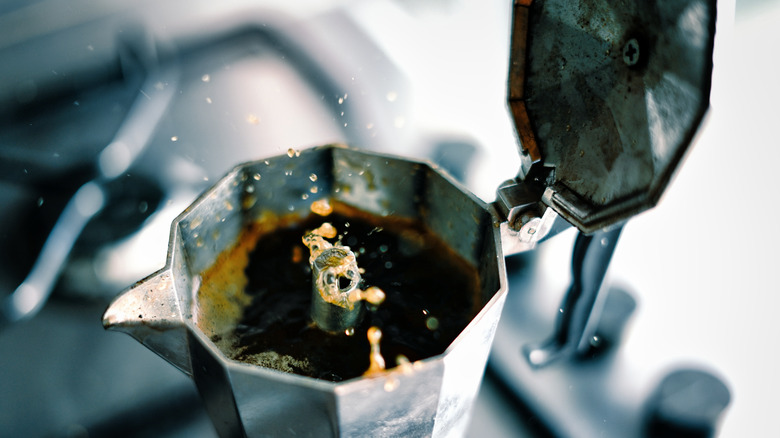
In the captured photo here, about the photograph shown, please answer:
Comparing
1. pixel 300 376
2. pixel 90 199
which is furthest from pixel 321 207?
pixel 90 199

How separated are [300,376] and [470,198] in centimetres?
25

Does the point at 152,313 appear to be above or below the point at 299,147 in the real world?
above

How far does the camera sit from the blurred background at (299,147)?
771 mm

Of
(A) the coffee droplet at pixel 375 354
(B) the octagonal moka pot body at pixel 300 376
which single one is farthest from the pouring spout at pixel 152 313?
(A) the coffee droplet at pixel 375 354

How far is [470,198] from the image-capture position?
61 centimetres

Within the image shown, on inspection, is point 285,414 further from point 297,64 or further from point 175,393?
point 297,64

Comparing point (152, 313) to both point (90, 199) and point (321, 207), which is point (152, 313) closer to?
point (321, 207)

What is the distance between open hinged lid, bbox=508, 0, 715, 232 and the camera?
1.45 feet

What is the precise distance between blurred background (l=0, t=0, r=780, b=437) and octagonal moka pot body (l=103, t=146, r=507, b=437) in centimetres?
23

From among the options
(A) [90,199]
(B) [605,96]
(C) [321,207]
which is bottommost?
(A) [90,199]

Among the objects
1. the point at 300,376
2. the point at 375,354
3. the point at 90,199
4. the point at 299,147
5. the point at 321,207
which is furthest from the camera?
the point at 299,147

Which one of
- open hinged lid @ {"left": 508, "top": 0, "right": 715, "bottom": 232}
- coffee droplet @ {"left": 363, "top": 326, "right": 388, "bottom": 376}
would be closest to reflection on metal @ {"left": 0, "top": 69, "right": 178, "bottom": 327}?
coffee droplet @ {"left": 363, "top": 326, "right": 388, "bottom": 376}

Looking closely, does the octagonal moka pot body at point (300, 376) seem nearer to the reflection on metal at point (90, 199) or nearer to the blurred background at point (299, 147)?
the blurred background at point (299, 147)

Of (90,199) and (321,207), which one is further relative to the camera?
(90,199)
